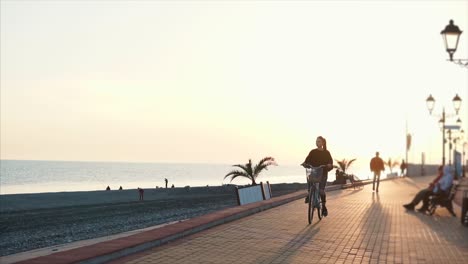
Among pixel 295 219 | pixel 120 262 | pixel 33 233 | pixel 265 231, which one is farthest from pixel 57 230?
pixel 120 262

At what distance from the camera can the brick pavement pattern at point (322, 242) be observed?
8.47m

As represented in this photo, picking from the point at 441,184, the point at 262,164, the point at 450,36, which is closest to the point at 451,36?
the point at 450,36

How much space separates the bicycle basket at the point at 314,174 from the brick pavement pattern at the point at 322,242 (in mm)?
969

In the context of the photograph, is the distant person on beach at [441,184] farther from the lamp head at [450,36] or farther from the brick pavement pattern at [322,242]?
the lamp head at [450,36]

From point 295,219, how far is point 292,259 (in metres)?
5.38

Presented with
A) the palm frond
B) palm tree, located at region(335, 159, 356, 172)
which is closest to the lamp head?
the palm frond

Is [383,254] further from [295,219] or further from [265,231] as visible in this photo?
[295,219]

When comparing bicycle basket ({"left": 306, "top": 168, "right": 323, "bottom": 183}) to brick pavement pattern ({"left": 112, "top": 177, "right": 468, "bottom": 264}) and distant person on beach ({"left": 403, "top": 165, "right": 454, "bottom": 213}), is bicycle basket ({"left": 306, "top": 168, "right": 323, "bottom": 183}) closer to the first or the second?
brick pavement pattern ({"left": 112, "top": 177, "right": 468, "bottom": 264})

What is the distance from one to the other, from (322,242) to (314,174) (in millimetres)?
3112

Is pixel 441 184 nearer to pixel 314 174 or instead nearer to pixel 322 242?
pixel 314 174

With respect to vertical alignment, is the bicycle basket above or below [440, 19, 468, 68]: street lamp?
below

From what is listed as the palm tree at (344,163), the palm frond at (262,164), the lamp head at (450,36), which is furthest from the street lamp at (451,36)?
the palm tree at (344,163)

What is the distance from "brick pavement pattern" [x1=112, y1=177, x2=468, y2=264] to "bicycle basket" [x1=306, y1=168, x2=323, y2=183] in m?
0.97

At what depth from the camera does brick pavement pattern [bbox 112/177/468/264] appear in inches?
333
